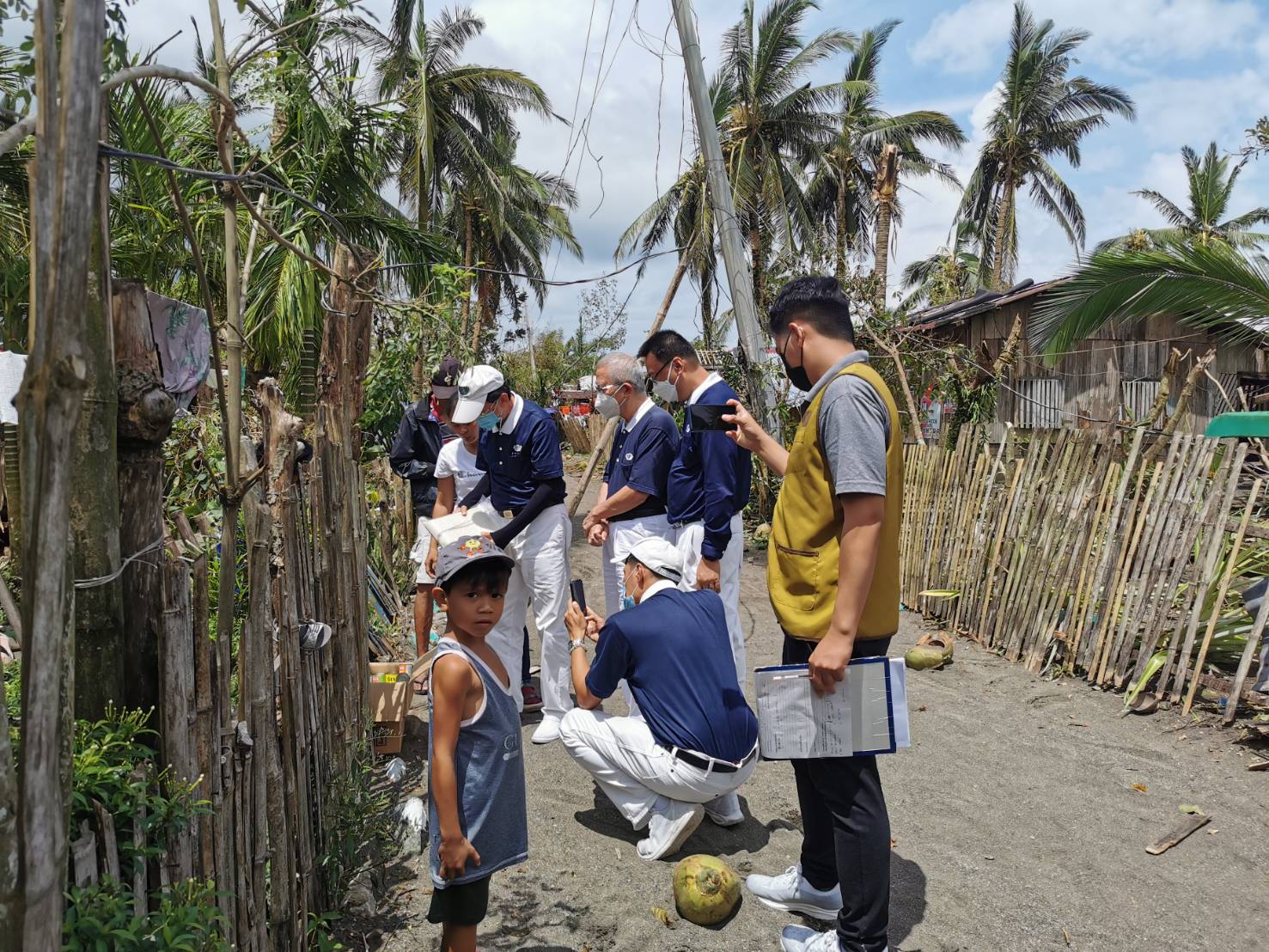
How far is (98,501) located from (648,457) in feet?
9.55

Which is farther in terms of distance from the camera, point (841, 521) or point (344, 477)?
point (344, 477)

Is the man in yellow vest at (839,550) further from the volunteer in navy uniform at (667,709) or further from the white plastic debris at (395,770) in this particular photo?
the white plastic debris at (395,770)

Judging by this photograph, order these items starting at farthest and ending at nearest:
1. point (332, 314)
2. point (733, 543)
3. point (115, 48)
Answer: point (332, 314), point (733, 543), point (115, 48)

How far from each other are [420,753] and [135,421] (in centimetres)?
298

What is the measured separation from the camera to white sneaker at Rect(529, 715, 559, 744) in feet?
14.9

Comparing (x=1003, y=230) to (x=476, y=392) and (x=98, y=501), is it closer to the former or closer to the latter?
(x=476, y=392)

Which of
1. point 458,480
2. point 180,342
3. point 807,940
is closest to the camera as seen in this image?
point 180,342

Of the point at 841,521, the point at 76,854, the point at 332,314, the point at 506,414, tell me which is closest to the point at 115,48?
the point at 76,854

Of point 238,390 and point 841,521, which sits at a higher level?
point 238,390

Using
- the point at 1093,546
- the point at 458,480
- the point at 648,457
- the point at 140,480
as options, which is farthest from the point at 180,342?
the point at 1093,546

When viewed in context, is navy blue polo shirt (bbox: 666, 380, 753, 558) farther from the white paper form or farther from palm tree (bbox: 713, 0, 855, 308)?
palm tree (bbox: 713, 0, 855, 308)

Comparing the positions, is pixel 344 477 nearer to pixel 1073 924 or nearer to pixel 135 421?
pixel 135 421

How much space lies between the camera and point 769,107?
23.0 metres

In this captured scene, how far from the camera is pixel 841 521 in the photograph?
8.76ft
